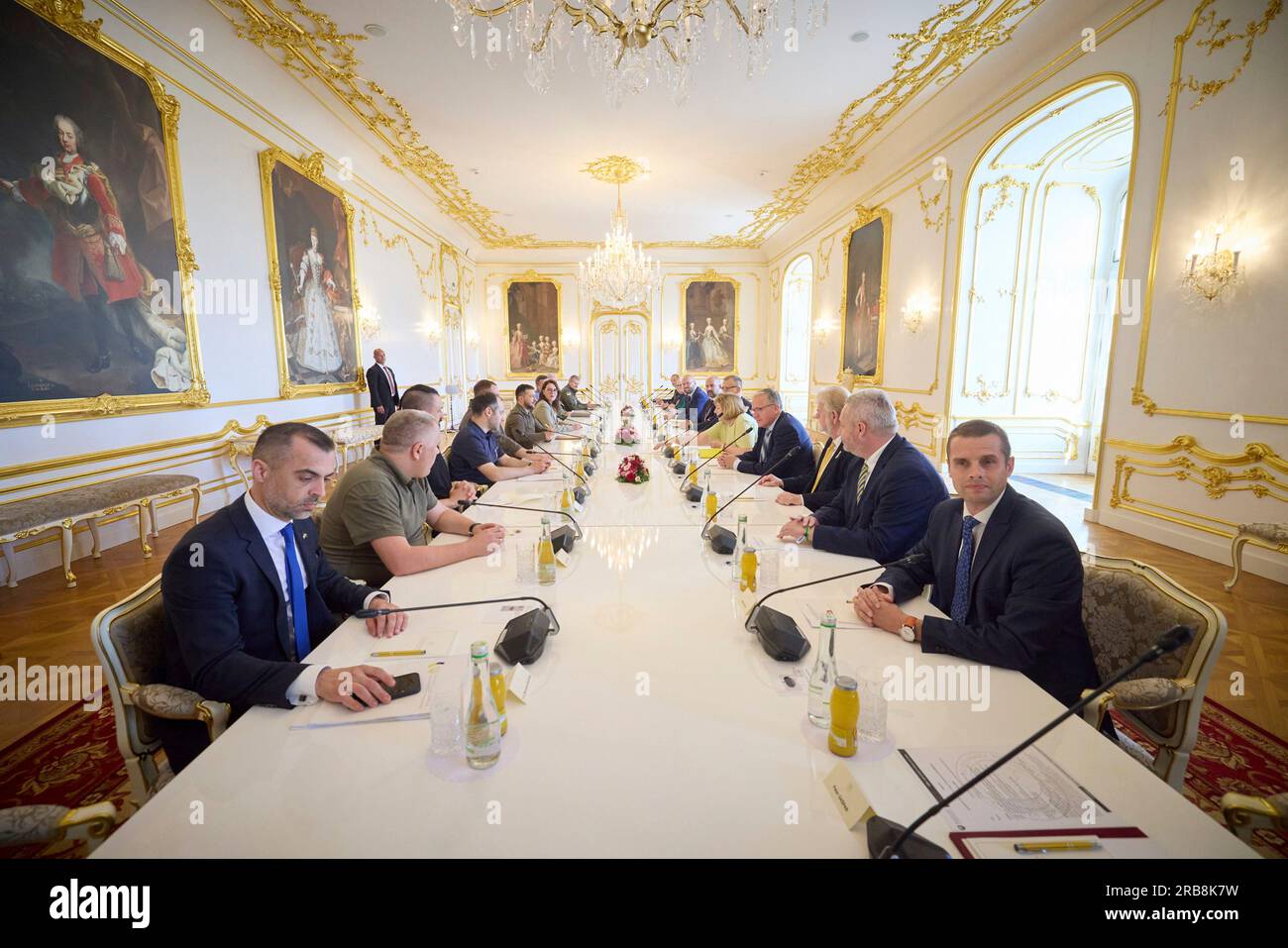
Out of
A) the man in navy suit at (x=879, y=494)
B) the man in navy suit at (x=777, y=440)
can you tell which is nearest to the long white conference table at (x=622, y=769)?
the man in navy suit at (x=879, y=494)

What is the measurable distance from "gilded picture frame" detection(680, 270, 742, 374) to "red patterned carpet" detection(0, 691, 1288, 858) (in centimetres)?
1216

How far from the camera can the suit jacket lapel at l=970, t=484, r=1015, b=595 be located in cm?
164

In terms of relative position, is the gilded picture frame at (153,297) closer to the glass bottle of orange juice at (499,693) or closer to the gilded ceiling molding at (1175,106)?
the glass bottle of orange juice at (499,693)

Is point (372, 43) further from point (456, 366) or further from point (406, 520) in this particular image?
point (456, 366)

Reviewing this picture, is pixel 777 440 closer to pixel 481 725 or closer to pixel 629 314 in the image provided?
pixel 481 725

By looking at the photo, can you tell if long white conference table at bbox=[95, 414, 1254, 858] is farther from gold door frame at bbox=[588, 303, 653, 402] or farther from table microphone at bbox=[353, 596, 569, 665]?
gold door frame at bbox=[588, 303, 653, 402]

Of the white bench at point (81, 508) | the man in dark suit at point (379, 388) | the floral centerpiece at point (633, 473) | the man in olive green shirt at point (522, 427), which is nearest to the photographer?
the white bench at point (81, 508)

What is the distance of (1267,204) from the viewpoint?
137 inches

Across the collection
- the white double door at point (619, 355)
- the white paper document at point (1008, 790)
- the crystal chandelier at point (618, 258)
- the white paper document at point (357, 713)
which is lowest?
the white paper document at point (357, 713)

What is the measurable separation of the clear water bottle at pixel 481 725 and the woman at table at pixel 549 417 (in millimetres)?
5172

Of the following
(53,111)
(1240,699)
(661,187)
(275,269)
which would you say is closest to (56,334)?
(53,111)

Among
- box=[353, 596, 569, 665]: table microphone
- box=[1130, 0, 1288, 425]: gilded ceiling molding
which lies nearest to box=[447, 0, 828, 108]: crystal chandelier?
box=[1130, 0, 1288, 425]: gilded ceiling molding

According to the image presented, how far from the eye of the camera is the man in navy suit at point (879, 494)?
225 centimetres
